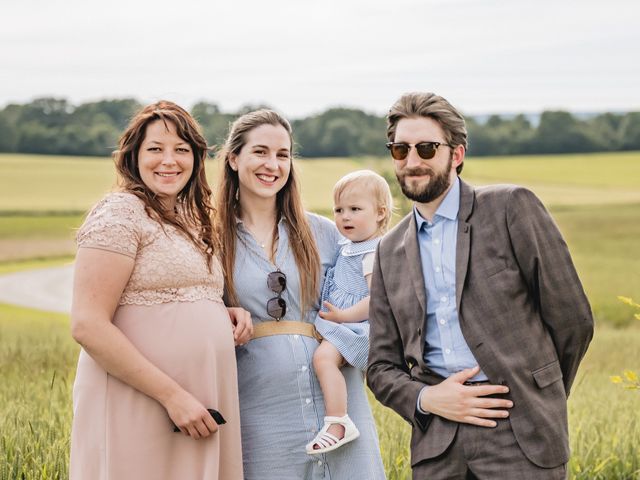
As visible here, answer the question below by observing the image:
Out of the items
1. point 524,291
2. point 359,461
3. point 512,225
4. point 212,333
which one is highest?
point 512,225

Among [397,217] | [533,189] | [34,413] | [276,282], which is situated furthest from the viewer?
[533,189]

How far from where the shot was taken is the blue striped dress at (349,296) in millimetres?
4449

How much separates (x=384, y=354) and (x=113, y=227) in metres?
1.21

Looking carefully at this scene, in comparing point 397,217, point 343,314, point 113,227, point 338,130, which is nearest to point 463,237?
point 343,314

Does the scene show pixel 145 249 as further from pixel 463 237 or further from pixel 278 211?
pixel 463 237

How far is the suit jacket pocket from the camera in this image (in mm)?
3631

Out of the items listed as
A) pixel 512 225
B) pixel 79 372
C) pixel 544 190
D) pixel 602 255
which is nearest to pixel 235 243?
pixel 79 372

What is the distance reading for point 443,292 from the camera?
12.2ft

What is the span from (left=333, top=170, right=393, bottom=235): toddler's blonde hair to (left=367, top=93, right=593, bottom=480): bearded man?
102cm

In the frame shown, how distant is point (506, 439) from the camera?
3613 mm

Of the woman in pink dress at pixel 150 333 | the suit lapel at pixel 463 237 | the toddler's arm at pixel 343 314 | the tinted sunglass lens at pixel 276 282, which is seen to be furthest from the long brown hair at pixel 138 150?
the suit lapel at pixel 463 237

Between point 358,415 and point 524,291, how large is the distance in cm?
126

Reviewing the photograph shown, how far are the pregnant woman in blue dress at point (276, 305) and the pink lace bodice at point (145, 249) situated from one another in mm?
467

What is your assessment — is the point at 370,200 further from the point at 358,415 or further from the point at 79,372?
the point at 79,372
